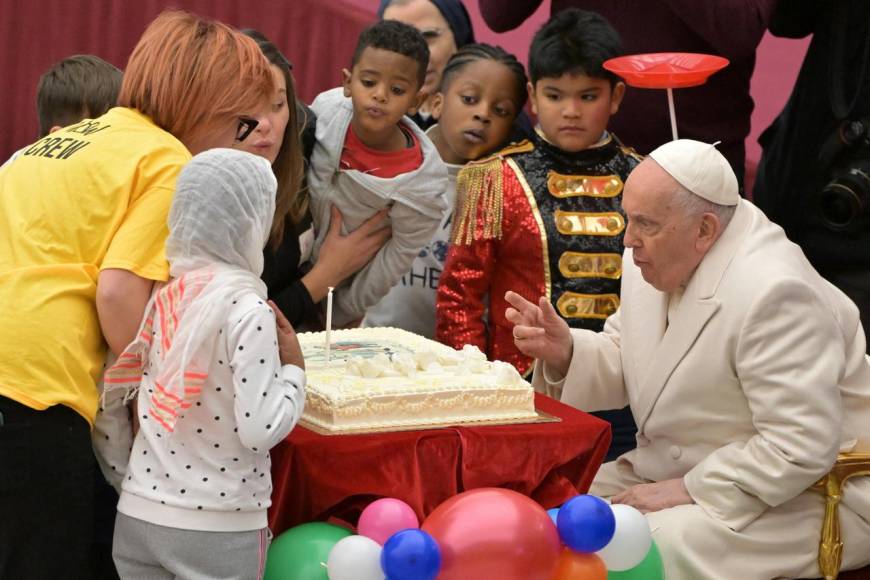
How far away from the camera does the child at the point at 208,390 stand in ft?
9.13

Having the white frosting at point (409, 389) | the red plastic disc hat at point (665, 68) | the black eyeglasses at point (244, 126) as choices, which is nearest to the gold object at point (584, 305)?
the red plastic disc hat at point (665, 68)

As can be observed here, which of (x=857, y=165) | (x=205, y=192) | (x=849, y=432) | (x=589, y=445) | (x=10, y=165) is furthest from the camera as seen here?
(x=857, y=165)

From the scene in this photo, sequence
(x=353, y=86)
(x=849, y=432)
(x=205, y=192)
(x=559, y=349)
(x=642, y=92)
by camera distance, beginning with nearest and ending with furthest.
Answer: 1. (x=205, y=192)
2. (x=849, y=432)
3. (x=559, y=349)
4. (x=353, y=86)
5. (x=642, y=92)

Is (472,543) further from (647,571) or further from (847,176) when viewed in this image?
(847,176)

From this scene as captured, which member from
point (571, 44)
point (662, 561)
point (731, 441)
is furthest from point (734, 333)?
point (571, 44)

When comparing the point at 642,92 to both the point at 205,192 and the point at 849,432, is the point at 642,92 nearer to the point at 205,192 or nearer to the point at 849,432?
the point at 849,432

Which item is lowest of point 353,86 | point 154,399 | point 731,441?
point 731,441

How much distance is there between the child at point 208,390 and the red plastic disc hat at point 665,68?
144 cm

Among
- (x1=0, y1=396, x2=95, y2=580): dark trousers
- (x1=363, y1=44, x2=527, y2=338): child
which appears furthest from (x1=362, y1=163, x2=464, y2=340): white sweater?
(x1=0, y1=396, x2=95, y2=580): dark trousers

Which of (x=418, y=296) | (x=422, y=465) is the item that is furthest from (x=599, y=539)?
(x=418, y=296)

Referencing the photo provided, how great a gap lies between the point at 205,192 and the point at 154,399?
43 centimetres

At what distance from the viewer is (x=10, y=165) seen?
121 inches

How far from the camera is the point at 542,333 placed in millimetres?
3756

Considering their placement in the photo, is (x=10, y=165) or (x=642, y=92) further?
(x=642, y=92)
